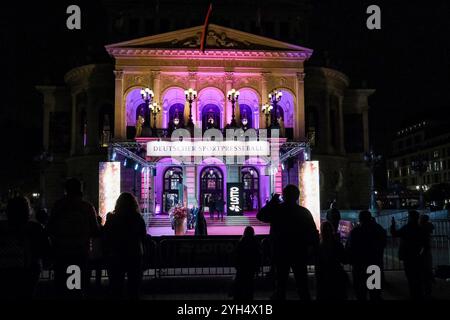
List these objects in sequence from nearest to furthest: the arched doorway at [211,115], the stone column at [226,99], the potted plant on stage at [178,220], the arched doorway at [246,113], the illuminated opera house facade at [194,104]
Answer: the potted plant on stage at [178,220], the illuminated opera house facade at [194,104], the stone column at [226,99], the arched doorway at [211,115], the arched doorway at [246,113]

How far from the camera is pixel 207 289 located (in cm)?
975

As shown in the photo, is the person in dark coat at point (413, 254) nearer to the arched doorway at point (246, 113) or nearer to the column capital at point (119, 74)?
the arched doorway at point (246, 113)

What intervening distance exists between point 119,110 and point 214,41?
9.32 metres

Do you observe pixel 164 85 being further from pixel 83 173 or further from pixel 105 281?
pixel 105 281

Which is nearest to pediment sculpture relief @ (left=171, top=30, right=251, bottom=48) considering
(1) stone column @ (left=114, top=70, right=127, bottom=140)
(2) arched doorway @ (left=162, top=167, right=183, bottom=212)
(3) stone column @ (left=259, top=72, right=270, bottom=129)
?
(3) stone column @ (left=259, top=72, right=270, bottom=129)

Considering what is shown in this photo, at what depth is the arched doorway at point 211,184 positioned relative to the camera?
1398 inches

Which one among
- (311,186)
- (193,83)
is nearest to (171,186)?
(193,83)

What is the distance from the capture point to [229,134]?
30.0 m

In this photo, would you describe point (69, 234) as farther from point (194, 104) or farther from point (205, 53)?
point (205, 53)

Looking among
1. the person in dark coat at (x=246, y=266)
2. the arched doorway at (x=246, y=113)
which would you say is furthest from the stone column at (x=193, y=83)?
the person in dark coat at (x=246, y=266)

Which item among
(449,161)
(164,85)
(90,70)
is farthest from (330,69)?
(449,161)

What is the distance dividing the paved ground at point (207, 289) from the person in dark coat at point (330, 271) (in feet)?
7.12

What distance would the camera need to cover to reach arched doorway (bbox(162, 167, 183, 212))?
35.0 meters

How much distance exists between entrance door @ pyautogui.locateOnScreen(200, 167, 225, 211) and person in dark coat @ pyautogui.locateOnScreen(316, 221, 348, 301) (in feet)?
93.0
